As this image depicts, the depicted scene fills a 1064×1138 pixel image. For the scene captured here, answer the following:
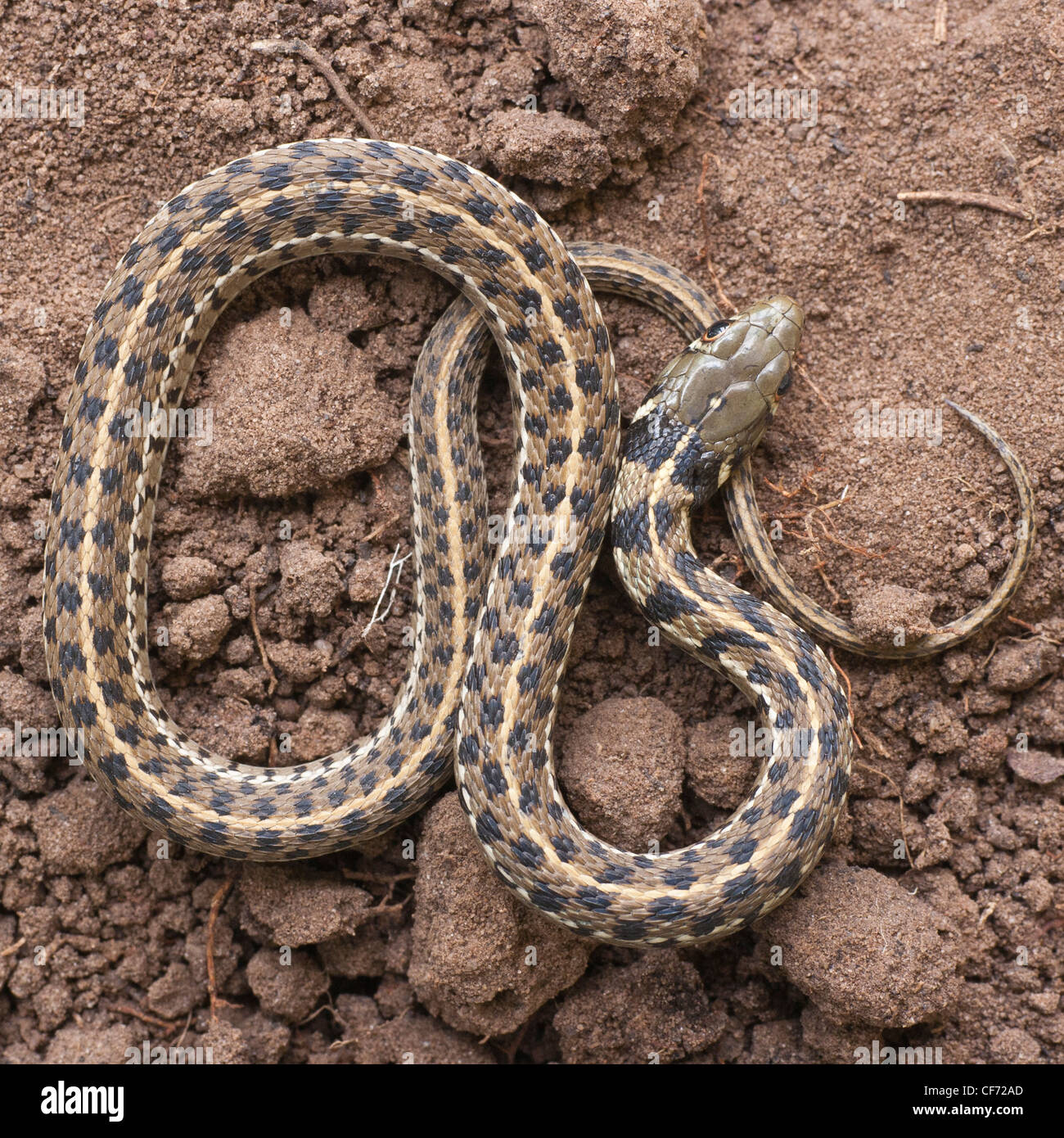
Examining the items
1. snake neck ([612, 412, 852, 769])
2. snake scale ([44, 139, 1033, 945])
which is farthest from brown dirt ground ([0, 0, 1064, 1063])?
snake neck ([612, 412, 852, 769])

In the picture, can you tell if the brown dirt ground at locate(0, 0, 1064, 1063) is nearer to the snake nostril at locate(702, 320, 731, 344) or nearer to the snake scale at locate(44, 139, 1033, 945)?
the snake scale at locate(44, 139, 1033, 945)

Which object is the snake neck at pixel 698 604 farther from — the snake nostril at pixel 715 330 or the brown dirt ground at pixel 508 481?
the snake nostril at pixel 715 330

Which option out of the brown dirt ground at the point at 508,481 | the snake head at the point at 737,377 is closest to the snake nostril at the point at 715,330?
the snake head at the point at 737,377

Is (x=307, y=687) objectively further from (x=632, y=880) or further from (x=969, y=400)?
(x=969, y=400)

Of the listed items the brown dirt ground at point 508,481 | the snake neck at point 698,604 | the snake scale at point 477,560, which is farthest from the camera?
the brown dirt ground at point 508,481

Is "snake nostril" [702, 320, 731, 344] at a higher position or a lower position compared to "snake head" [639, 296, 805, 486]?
higher

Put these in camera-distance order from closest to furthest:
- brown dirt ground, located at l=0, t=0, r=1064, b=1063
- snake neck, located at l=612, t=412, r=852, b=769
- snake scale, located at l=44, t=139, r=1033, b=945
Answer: snake scale, located at l=44, t=139, r=1033, b=945 → snake neck, located at l=612, t=412, r=852, b=769 → brown dirt ground, located at l=0, t=0, r=1064, b=1063
